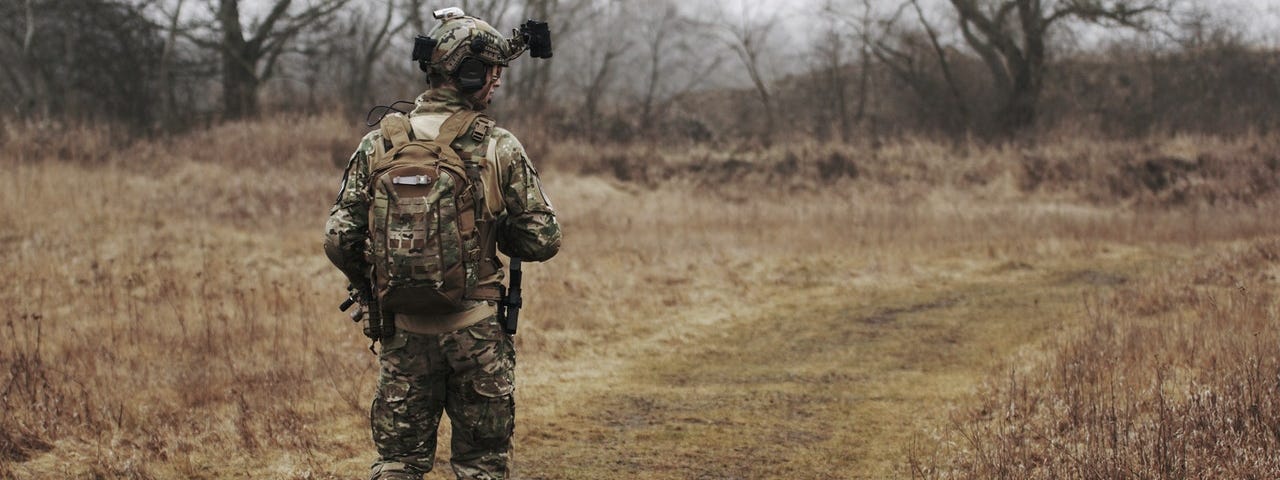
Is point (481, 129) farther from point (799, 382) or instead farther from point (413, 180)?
point (799, 382)

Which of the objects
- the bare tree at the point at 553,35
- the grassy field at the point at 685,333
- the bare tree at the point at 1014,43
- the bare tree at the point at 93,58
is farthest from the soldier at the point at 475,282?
the bare tree at the point at 1014,43

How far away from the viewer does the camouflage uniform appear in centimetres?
368

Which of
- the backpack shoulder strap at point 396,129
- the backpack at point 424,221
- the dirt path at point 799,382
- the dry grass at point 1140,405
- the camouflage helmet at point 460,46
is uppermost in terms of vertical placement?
the camouflage helmet at point 460,46

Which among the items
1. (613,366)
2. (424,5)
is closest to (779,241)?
(613,366)

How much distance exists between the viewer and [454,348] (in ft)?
12.0

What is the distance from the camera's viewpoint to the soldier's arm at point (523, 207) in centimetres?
374

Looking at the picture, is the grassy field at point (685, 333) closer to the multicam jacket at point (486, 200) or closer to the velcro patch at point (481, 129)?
the multicam jacket at point (486, 200)

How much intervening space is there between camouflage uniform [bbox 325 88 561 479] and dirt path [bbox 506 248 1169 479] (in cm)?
145

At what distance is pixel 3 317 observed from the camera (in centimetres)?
835

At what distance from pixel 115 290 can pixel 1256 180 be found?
1936 cm

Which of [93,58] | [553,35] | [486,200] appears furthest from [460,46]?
[553,35]

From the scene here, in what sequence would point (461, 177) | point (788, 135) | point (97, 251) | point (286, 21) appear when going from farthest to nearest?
point (788, 135), point (286, 21), point (97, 251), point (461, 177)

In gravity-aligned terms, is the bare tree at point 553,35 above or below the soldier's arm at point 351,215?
above

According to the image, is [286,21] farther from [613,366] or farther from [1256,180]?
[1256,180]
